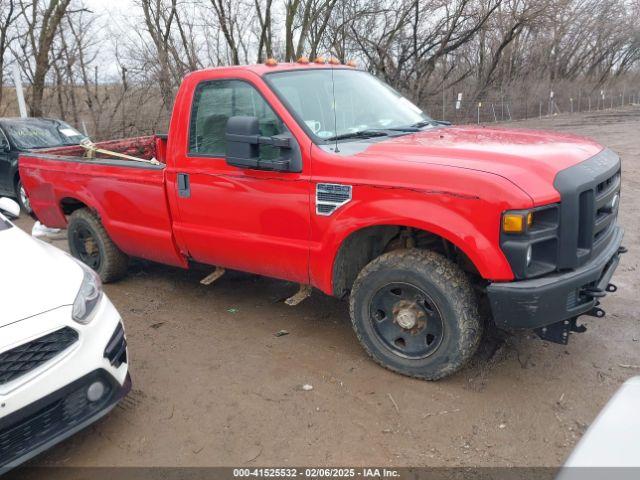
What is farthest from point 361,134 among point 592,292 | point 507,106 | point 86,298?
point 507,106

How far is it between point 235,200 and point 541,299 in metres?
2.22

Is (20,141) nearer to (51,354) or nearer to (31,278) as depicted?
(31,278)

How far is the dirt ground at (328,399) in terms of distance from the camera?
286cm

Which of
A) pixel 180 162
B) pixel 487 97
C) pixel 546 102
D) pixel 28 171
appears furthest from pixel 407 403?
pixel 546 102

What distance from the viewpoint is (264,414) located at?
10.5 feet

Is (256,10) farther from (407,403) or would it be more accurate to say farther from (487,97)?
(407,403)

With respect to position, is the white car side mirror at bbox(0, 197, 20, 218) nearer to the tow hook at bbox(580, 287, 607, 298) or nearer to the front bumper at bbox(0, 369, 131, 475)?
the front bumper at bbox(0, 369, 131, 475)

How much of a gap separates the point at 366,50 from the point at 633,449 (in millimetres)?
24479

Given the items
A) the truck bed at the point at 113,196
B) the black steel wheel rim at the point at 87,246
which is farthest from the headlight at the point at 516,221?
the black steel wheel rim at the point at 87,246

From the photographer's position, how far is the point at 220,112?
162 inches

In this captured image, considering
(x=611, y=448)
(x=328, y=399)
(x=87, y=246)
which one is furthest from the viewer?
(x=87, y=246)

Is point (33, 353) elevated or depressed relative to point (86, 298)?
depressed

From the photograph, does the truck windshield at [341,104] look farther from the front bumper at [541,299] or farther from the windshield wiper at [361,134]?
the front bumper at [541,299]

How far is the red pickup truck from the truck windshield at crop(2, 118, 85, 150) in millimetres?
5908
